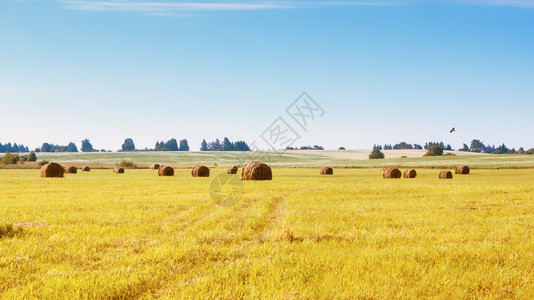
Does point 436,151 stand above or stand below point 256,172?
above

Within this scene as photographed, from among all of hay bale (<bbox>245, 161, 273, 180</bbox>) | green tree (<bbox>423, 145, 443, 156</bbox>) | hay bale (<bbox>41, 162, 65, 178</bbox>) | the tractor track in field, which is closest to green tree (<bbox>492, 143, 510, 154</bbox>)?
green tree (<bbox>423, 145, 443, 156</bbox>)

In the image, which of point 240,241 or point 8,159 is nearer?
point 240,241

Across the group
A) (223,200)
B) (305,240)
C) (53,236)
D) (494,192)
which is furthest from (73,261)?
(494,192)

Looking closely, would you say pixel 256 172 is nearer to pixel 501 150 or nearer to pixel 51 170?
pixel 51 170

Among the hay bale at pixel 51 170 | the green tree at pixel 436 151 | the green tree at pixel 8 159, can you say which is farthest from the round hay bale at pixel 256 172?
the green tree at pixel 436 151

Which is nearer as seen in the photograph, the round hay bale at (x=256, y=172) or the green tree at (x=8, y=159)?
the round hay bale at (x=256, y=172)

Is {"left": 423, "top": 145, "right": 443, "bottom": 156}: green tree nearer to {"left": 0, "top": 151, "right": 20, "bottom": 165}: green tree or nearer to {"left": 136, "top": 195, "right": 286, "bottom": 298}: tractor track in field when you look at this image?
{"left": 0, "top": 151, "right": 20, "bottom": 165}: green tree

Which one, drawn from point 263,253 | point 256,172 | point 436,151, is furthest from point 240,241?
point 436,151

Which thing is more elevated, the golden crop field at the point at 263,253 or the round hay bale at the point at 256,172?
the round hay bale at the point at 256,172

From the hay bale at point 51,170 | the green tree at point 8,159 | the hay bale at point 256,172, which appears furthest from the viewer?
the green tree at point 8,159

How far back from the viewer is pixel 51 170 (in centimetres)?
4388

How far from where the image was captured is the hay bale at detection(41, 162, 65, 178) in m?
43.6

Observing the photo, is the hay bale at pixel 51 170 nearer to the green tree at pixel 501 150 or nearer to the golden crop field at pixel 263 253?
the golden crop field at pixel 263 253

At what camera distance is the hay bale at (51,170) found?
143ft
